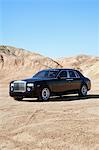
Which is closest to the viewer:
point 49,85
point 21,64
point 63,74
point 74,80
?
point 49,85

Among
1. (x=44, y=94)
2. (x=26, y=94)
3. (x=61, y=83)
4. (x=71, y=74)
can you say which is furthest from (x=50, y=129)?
(x=71, y=74)

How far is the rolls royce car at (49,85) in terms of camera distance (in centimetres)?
1886

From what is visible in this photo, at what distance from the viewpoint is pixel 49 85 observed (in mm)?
19328

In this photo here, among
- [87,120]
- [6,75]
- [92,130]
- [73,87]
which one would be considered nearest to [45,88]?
[73,87]

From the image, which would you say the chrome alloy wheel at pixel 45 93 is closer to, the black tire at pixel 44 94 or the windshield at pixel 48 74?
the black tire at pixel 44 94

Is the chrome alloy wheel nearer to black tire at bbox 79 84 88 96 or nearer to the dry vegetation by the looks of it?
black tire at bbox 79 84 88 96

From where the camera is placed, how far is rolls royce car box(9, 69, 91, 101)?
18.9 metres

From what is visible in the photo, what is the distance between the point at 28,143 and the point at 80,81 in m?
13.1

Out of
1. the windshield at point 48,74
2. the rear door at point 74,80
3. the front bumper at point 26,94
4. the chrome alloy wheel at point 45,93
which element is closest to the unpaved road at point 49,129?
the front bumper at point 26,94

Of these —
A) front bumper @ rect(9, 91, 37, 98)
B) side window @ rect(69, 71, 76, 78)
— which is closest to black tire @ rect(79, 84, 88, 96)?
side window @ rect(69, 71, 76, 78)

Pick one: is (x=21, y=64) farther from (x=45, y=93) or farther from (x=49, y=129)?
(x=49, y=129)

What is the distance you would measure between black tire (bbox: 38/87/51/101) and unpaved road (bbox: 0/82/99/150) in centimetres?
460

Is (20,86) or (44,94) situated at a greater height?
(20,86)

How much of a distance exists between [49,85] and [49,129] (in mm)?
9196
